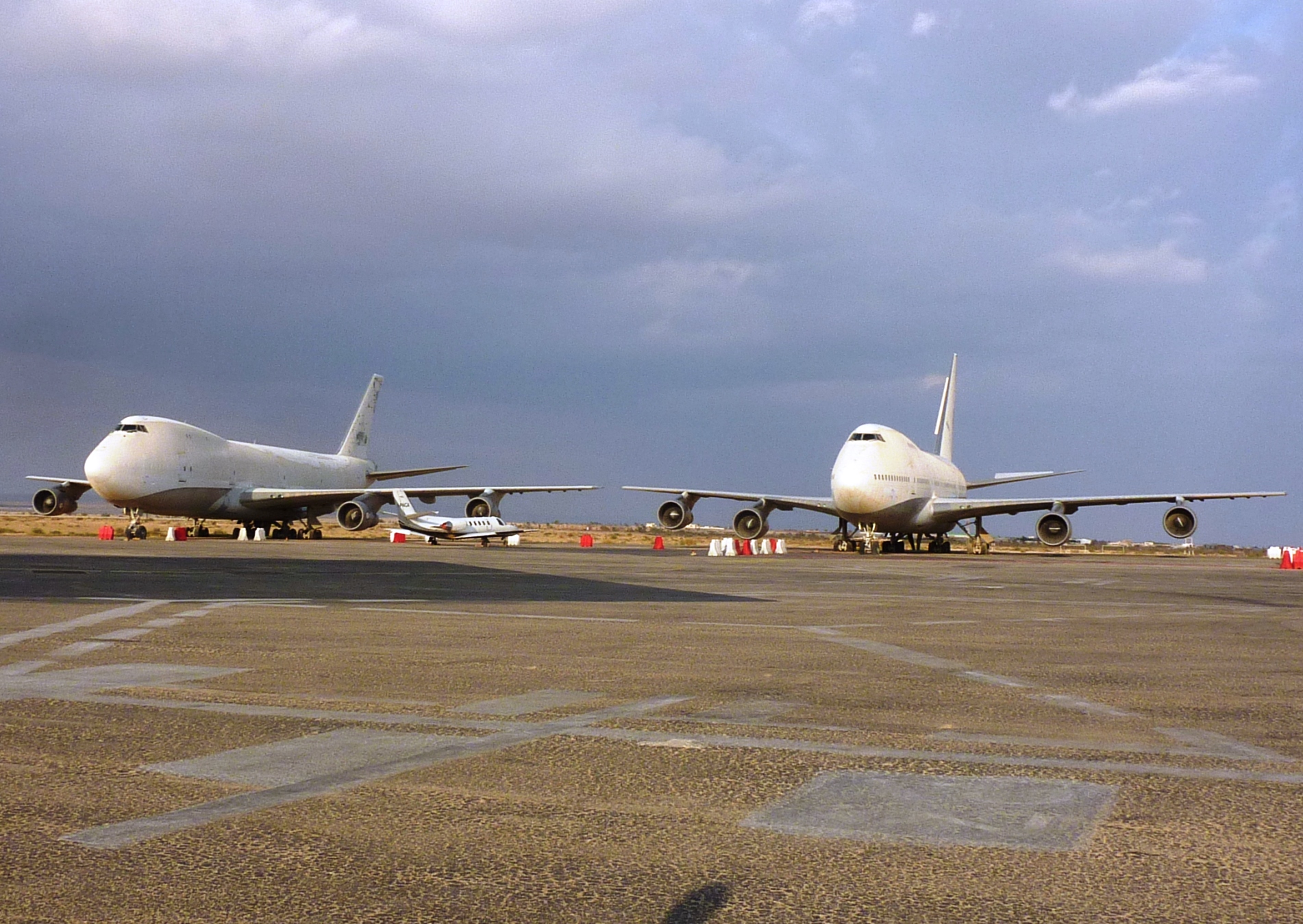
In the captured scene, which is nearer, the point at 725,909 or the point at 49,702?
the point at 725,909

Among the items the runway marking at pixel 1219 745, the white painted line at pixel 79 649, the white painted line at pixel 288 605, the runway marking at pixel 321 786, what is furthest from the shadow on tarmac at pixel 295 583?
the runway marking at pixel 1219 745

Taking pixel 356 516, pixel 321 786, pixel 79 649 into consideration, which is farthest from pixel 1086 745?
pixel 356 516

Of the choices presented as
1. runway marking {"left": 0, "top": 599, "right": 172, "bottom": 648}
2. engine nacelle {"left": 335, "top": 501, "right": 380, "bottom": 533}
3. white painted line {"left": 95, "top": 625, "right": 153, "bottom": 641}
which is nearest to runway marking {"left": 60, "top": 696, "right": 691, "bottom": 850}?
white painted line {"left": 95, "top": 625, "right": 153, "bottom": 641}

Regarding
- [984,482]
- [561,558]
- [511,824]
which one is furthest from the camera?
[984,482]

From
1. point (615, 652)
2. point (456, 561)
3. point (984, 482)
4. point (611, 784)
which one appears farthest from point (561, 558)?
point (984, 482)

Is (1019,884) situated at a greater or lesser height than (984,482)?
lesser

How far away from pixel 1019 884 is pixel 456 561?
26.7 metres

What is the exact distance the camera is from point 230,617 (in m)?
12.3

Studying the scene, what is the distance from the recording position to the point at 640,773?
4.97 metres

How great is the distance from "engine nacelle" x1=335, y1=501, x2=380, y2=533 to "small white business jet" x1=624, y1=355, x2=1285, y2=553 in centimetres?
1306

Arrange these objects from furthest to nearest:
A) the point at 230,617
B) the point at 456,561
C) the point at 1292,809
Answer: the point at 456,561 < the point at 230,617 < the point at 1292,809

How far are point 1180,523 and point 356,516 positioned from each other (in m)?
35.2

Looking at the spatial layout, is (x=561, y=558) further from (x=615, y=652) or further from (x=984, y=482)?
(x=984, y=482)

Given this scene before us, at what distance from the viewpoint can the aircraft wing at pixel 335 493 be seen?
5519cm
